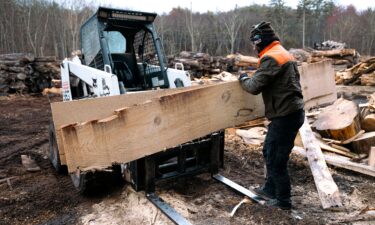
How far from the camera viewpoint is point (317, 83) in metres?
4.54

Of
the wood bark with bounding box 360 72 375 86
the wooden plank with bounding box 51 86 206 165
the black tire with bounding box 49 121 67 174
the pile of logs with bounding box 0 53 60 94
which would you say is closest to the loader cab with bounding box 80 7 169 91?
the black tire with bounding box 49 121 67 174

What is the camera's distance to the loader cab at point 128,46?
576cm

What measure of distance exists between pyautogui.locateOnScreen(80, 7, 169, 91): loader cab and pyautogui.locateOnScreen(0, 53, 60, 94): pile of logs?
33.3 ft

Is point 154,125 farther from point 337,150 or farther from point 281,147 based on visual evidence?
point 337,150

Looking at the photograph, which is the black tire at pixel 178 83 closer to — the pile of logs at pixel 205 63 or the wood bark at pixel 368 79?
the wood bark at pixel 368 79

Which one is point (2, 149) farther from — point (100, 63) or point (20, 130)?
point (100, 63)

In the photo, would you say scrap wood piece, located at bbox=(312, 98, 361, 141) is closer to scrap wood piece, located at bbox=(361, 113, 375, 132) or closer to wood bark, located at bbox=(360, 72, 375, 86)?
scrap wood piece, located at bbox=(361, 113, 375, 132)

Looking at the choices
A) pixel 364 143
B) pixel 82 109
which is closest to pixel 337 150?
pixel 364 143

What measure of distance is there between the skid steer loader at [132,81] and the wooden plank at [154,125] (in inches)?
41.3

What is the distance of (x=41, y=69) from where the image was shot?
1597cm

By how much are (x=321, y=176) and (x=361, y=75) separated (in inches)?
495

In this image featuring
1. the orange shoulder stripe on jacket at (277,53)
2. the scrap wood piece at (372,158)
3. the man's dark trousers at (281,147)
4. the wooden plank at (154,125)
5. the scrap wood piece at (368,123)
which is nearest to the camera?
the wooden plank at (154,125)

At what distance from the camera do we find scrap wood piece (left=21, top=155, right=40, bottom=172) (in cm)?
591

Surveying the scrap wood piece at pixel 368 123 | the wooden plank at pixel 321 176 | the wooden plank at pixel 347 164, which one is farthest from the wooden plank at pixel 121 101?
the scrap wood piece at pixel 368 123
